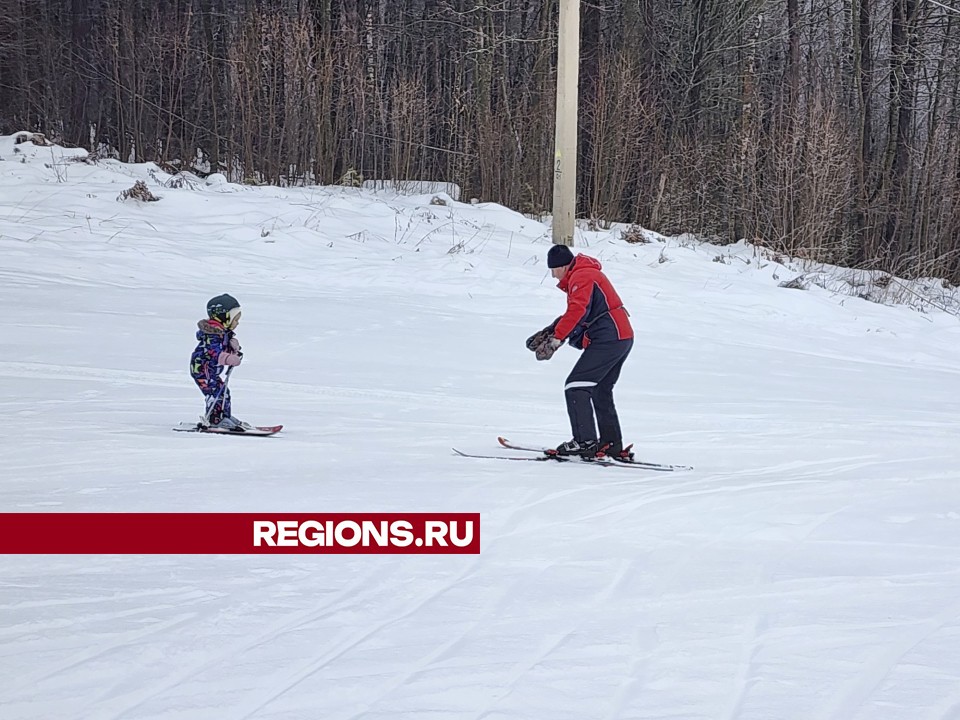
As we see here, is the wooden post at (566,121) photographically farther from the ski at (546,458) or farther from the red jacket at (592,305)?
the ski at (546,458)

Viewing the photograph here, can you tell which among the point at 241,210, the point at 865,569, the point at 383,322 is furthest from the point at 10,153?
the point at 865,569

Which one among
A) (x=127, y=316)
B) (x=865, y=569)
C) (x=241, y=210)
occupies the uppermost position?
(x=241, y=210)

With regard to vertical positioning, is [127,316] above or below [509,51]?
below

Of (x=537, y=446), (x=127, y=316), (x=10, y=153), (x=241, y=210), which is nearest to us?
(x=537, y=446)

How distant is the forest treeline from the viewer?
1956 cm

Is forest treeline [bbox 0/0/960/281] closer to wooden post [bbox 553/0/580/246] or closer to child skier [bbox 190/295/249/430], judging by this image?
wooden post [bbox 553/0/580/246]

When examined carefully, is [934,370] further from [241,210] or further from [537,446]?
[241,210]

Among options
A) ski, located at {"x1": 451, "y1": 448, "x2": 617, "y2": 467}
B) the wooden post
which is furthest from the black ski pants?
the wooden post

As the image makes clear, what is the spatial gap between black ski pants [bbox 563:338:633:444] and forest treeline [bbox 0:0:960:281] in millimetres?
12122

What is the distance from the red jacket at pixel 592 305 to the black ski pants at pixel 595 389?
7 centimetres

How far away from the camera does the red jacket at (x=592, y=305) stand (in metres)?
7.26

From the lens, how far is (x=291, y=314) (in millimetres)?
12508

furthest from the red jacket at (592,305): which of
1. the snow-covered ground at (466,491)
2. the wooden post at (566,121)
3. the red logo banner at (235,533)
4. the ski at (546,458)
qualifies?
the wooden post at (566,121)

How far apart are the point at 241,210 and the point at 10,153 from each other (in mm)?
5868
